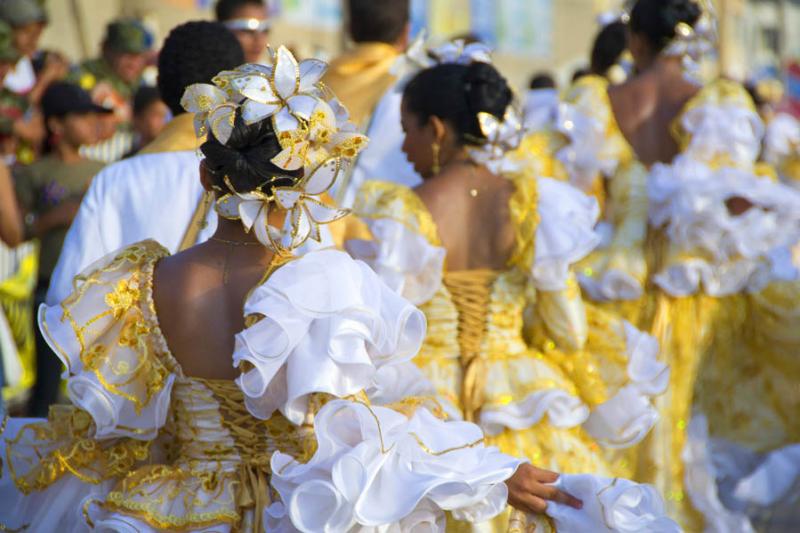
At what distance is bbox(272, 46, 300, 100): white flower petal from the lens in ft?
9.30

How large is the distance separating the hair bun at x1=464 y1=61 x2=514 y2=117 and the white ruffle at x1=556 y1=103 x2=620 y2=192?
1668 millimetres

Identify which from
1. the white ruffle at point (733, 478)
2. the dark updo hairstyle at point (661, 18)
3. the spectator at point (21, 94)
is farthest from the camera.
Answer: the spectator at point (21, 94)

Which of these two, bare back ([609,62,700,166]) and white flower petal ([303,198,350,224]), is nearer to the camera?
white flower petal ([303,198,350,224])

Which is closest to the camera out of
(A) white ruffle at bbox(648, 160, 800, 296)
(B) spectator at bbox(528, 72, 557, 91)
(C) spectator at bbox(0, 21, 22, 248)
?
(C) spectator at bbox(0, 21, 22, 248)

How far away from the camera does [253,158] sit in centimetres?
281

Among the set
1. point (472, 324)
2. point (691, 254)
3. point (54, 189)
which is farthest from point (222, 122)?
point (54, 189)

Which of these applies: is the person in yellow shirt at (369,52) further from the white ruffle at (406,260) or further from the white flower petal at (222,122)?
the white flower petal at (222,122)

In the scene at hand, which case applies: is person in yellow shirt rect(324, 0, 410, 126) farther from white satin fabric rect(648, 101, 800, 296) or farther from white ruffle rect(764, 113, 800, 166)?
white ruffle rect(764, 113, 800, 166)

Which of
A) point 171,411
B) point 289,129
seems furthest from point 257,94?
point 171,411

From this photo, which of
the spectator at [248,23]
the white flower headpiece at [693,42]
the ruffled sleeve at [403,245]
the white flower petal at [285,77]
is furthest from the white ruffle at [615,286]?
the white flower petal at [285,77]

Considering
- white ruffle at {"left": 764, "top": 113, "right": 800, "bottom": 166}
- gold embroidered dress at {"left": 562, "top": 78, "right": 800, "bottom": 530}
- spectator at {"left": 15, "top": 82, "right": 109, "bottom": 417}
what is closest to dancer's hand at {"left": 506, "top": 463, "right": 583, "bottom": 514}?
gold embroidered dress at {"left": 562, "top": 78, "right": 800, "bottom": 530}

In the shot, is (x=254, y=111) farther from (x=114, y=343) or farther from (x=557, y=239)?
(x=557, y=239)

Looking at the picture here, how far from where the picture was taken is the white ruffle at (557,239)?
13.1 feet

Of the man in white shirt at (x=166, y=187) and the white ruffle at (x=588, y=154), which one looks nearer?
the man in white shirt at (x=166, y=187)
